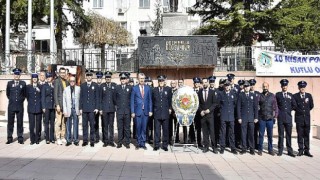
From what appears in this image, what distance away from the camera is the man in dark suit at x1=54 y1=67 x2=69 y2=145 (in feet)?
34.1

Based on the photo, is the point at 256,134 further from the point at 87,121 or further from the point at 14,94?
the point at 14,94

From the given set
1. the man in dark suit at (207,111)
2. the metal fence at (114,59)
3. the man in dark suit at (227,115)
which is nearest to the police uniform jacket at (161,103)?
the man in dark suit at (207,111)

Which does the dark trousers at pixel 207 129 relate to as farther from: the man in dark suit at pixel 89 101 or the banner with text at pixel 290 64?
the banner with text at pixel 290 64

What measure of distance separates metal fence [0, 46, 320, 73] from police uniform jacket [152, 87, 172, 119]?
217 inches

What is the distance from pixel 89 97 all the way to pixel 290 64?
29.0 ft

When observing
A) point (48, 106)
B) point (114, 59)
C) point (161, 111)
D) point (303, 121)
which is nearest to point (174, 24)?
point (114, 59)

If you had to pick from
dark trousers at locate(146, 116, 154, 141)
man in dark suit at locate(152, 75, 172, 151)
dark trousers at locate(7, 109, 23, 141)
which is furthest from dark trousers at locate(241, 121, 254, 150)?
dark trousers at locate(7, 109, 23, 141)

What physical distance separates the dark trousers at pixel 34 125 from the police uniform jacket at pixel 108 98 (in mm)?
1949

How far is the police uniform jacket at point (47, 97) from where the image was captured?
10406 millimetres

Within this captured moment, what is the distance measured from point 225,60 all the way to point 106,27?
17018 mm

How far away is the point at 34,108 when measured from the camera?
413 inches

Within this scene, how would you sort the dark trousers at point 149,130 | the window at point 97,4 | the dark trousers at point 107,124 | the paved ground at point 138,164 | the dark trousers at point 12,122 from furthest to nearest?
the window at point 97,4, the dark trousers at point 149,130, the dark trousers at point 12,122, the dark trousers at point 107,124, the paved ground at point 138,164

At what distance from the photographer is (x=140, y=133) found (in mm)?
10094

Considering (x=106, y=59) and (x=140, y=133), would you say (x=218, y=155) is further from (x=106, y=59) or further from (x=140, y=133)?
(x=106, y=59)
